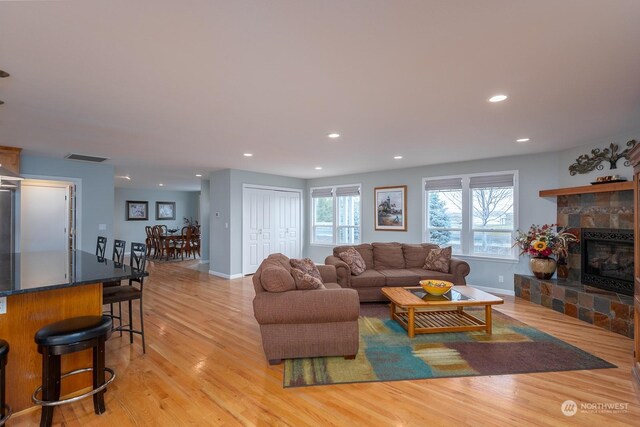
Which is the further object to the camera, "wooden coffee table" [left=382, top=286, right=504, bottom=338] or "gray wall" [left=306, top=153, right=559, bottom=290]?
"gray wall" [left=306, top=153, right=559, bottom=290]

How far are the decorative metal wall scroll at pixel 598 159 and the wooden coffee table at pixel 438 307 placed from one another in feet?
8.19

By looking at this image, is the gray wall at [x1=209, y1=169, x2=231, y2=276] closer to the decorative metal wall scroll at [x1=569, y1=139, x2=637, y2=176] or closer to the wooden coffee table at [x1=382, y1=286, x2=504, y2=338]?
the wooden coffee table at [x1=382, y1=286, x2=504, y2=338]

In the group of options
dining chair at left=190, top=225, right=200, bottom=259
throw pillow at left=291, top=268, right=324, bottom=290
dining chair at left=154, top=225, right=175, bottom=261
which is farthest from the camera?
dining chair at left=190, top=225, right=200, bottom=259

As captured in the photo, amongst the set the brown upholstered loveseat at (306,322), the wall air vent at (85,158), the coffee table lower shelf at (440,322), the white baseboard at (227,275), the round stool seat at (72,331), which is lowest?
the white baseboard at (227,275)

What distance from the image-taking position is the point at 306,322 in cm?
265

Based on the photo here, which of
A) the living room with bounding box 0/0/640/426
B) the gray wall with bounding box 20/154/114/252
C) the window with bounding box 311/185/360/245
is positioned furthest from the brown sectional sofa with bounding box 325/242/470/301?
the gray wall with bounding box 20/154/114/252

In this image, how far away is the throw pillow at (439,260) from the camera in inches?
185

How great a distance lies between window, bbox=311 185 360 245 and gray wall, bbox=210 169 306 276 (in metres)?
1.65

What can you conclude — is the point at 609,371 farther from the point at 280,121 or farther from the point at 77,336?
the point at 77,336

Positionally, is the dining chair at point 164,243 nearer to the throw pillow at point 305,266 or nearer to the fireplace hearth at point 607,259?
the throw pillow at point 305,266

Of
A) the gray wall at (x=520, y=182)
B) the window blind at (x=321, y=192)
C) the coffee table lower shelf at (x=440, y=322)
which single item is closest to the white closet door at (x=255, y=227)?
the window blind at (x=321, y=192)

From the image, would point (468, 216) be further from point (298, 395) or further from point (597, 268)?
point (298, 395)

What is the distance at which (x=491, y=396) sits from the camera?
219cm

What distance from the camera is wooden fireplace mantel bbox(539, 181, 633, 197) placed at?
3.56 metres
